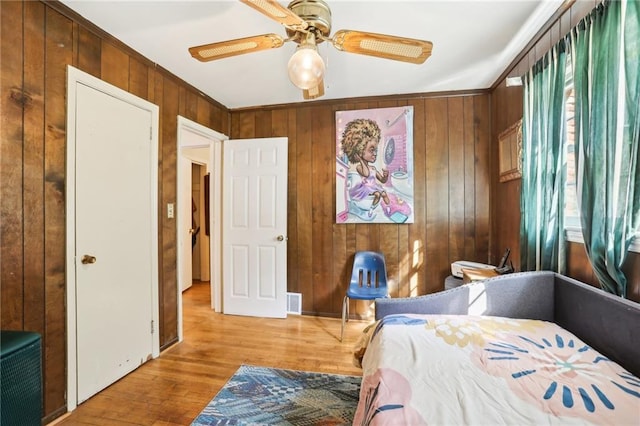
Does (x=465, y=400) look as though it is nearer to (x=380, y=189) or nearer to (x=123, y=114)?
(x=380, y=189)

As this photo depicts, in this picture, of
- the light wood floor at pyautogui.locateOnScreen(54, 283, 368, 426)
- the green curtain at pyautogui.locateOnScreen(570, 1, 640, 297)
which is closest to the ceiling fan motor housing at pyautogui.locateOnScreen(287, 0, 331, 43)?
the green curtain at pyautogui.locateOnScreen(570, 1, 640, 297)

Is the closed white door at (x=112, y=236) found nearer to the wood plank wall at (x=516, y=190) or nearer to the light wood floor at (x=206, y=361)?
the light wood floor at (x=206, y=361)

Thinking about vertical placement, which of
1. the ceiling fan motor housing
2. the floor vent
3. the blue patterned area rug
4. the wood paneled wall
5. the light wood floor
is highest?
the ceiling fan motor housing

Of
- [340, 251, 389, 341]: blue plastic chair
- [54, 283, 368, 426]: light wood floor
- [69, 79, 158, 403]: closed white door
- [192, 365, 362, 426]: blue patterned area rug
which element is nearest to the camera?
[192, 365, 362, 426]: blue patterned area rug

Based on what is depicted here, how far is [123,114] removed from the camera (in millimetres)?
2105

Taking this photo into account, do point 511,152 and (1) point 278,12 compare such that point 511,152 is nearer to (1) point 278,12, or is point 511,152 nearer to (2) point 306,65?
(2) point 306,65

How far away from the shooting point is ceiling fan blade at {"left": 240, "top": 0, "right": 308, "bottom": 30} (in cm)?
113

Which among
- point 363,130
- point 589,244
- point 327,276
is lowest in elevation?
point 327,276

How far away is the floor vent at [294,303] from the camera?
10.9 ft

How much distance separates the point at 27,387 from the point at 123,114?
179 centimetres

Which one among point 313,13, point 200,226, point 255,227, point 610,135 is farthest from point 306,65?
point 200,226

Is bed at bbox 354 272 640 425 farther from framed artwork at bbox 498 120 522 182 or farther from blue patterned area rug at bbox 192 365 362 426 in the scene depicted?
framed artwork at bbox 498 120 522 182

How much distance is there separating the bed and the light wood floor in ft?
3.46

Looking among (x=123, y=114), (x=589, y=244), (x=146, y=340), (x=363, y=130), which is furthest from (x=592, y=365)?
(x=123, y=114)
